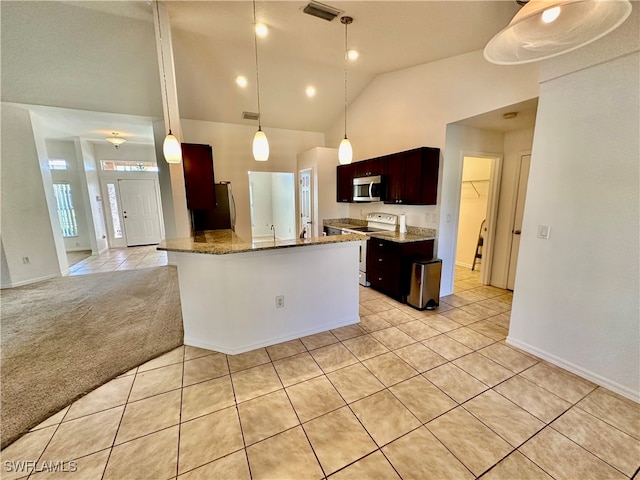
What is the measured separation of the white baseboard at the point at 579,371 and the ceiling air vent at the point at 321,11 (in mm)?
3866

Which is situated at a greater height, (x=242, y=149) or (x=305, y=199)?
(x=242, y=149)

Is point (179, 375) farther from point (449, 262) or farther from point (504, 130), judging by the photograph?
point (504, 130)

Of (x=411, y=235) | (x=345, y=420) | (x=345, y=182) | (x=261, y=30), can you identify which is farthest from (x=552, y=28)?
(x=345, y=182)

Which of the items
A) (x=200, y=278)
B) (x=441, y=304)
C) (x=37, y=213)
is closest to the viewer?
(x=200, y=278)

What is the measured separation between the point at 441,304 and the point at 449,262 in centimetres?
67

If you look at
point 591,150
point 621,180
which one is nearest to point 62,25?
point 591,150

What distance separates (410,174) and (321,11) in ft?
7.07

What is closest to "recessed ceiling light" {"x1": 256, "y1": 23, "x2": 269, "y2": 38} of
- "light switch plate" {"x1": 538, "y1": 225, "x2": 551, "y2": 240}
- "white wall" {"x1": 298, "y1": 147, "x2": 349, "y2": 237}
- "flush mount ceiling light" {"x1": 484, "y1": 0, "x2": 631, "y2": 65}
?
"white wall" {"x1": 298, "y1": 147, "x2": 349, "y2": 237}

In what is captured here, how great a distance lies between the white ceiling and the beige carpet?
315 cm

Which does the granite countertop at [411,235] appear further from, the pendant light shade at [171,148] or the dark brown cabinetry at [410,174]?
the pendant light shade at [171,148]

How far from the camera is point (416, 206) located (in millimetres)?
3939

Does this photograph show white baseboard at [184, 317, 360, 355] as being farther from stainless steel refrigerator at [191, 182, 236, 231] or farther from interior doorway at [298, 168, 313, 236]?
interior doorway at [298, 168, 313, 236]

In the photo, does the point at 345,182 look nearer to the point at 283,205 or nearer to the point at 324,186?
the point at 324,186

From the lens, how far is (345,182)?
16.8 ft
